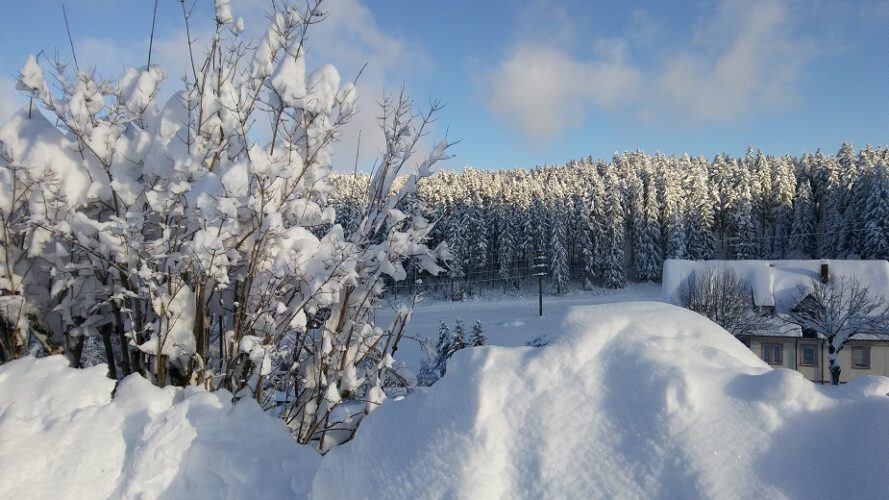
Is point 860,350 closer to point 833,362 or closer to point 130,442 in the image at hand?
point 833,362

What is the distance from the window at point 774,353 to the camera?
25.1m

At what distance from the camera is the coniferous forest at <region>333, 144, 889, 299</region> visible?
174 feet

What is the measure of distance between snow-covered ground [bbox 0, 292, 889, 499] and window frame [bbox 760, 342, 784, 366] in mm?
26716

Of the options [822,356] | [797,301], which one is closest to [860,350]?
[822,356]

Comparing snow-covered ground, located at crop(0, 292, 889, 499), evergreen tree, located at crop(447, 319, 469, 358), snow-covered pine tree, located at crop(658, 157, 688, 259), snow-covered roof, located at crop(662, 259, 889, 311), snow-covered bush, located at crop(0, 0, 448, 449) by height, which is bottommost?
evergreen tree, located at crop(447, 319, 469, 358)

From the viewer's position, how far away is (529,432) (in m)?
1.97

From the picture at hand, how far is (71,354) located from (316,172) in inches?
73.6

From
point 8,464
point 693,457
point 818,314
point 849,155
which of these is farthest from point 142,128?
point 849,155

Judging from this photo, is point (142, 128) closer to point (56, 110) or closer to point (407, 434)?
point (56, 110)

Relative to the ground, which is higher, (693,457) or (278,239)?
(278,239)

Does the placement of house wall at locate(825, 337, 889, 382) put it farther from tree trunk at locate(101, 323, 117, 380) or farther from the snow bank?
tree trunk at locate(101, 323, 117, 380)

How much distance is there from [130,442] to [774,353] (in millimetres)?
28521

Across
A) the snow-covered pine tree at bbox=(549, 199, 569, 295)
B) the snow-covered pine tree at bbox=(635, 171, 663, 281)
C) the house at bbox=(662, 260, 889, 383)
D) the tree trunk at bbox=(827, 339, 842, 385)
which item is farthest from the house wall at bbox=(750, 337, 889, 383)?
the snow-covered pine tree at bbox=(635, 171, 663, 281)

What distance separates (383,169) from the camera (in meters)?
3.42
